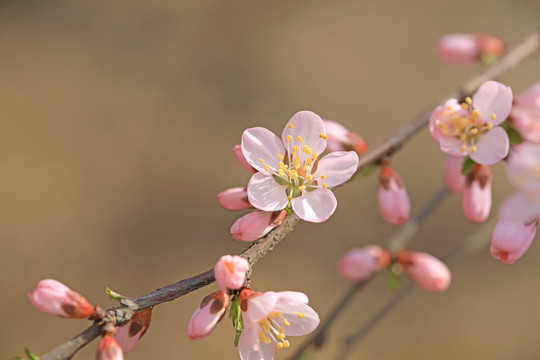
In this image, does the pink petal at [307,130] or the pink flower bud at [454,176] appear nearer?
the pink petal at [307,130]

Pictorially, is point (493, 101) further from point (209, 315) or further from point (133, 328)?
point (133, 328)

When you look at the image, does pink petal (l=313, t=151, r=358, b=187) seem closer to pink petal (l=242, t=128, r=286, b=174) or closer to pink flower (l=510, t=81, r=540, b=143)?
pink petal (l=242, t=128, r=286, b=174)

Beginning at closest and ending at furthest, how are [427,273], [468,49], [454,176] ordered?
[454,176] < [427,273] < [468,49]

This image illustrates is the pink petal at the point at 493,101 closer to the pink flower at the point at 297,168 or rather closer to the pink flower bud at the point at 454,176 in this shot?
the pink flower at the point at 297,168

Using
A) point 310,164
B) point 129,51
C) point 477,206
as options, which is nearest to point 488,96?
point 477,206

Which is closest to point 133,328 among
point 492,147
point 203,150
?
point 492,147

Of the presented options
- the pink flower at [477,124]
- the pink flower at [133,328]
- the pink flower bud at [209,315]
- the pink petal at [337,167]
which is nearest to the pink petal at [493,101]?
the pink flower at [477,124]

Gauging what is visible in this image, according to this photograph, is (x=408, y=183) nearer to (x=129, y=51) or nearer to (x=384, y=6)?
(x=384, y=6)
